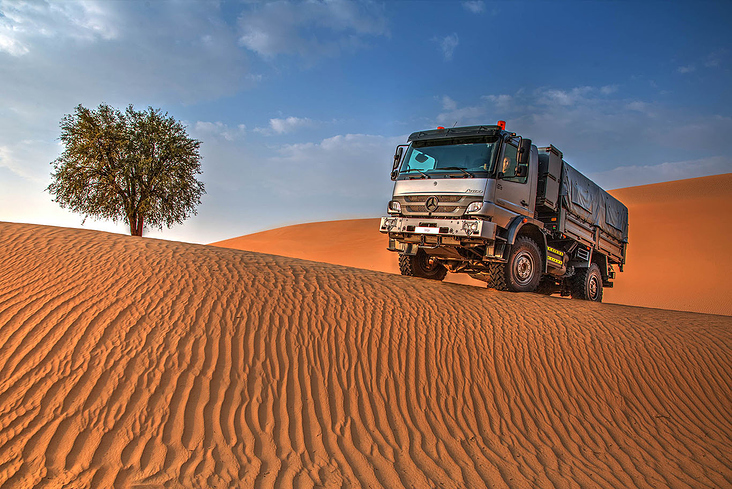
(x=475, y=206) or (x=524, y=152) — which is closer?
(x=475, y=206)

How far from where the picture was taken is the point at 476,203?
8578 millimetres

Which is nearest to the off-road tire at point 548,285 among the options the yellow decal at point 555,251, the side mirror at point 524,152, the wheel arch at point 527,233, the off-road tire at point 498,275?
the yellow decal at point 555,251

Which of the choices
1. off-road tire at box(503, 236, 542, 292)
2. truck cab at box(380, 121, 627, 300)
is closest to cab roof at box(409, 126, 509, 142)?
truck cab at box(380, 121, 627, 300)

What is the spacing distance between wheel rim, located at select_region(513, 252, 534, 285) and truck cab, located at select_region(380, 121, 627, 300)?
2 centimetres

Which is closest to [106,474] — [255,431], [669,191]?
[255,431]

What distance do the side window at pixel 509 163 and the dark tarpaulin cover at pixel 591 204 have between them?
2.43m

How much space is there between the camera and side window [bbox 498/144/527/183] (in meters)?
8.77

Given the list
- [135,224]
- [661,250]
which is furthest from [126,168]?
[661,250]

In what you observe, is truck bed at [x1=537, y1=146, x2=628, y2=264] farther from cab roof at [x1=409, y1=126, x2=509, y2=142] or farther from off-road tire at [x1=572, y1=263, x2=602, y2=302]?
cab roof at [x1=409, y1=126, x2=509, y2=142]

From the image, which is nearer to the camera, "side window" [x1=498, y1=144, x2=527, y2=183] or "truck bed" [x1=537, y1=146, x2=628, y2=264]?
"side window" [x1=498, y1=144, x2=527, y2=183]

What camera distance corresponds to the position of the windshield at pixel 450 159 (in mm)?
8828

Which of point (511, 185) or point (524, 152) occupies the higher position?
point (524, 152)

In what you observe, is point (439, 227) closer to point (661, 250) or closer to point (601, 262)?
point (601, 262)

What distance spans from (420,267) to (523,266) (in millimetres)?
2317
